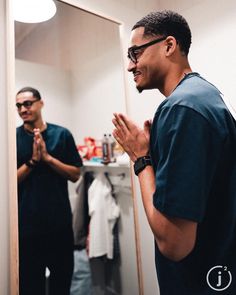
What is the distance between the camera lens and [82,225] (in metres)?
1.32

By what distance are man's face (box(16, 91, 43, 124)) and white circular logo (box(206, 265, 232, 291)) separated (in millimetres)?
891

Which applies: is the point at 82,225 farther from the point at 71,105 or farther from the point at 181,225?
the point at 181,225

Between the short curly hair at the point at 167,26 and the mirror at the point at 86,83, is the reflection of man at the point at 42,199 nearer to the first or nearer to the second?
the mirror at the point at 86,83

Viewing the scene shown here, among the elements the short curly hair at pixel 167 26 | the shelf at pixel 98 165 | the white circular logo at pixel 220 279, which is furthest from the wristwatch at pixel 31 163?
the white circular logo at pixel 220 279

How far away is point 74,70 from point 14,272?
0.94m

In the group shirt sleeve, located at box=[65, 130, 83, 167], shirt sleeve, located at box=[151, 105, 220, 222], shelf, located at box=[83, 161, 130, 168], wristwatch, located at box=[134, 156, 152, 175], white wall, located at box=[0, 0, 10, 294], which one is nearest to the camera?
shirt sleeve, located at box=[151, 105, 220, 222]

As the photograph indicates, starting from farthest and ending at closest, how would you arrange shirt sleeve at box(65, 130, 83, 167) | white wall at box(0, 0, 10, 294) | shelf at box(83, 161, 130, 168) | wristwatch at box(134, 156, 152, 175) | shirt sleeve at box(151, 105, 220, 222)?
shelf at box(83, 161, 130, 168) < shirt sleeve at box(65, 130, 83, 167) < white wall at box(0, 0, 10, 294) < wristwatch at box(134, 156, 152, 175) < shirt sleeve at box(151, 105, 220, 222)

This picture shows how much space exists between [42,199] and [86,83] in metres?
0.63

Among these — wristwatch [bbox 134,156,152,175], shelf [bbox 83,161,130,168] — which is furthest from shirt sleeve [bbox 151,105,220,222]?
shelf [bbox 83,161,130,168]

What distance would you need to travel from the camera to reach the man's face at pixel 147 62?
775mm

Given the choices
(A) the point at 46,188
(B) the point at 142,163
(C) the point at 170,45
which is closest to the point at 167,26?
(C) the point at 170,45

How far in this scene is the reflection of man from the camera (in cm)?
106

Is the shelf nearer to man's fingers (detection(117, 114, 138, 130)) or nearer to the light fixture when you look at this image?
→ man's fingers (detection(117, 114, 138, 130))

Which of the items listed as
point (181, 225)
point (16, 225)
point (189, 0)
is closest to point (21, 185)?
point (16, 225)
